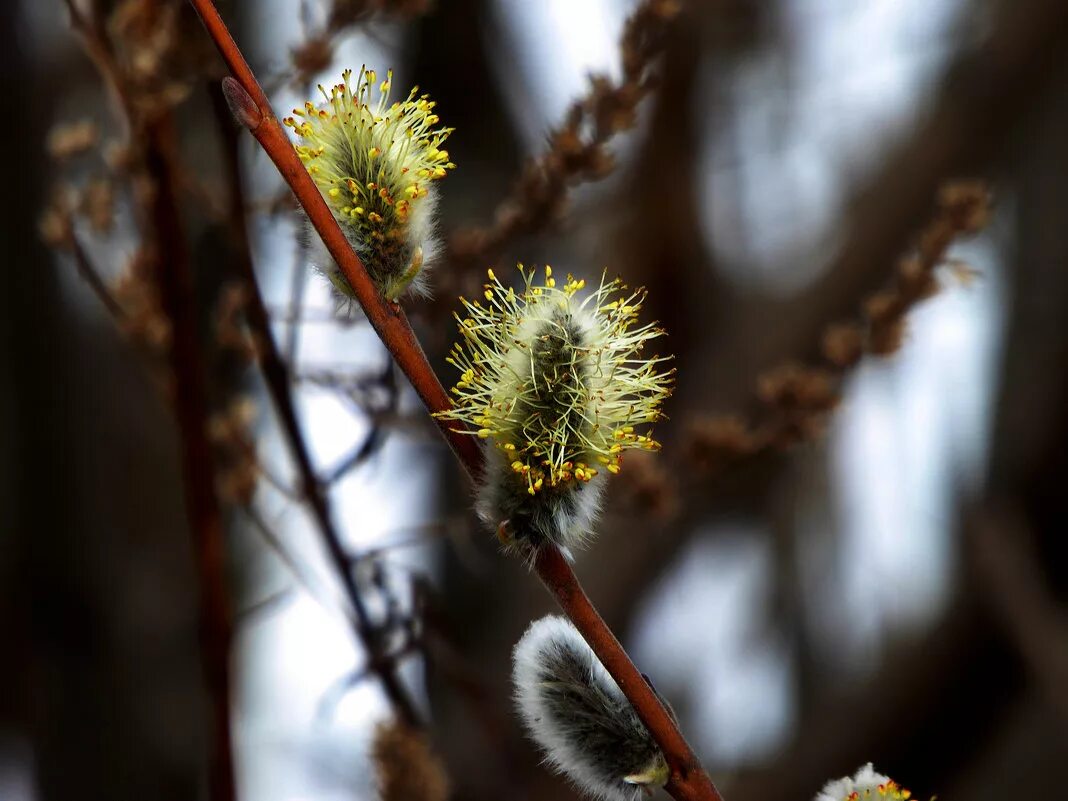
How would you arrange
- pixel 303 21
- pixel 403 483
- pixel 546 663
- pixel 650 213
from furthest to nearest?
1. pixel 650 213
2. pixel 403 483
3. pixel 303 21
4. pixel 546 663

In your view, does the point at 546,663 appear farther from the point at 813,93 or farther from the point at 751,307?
the point at 813,93

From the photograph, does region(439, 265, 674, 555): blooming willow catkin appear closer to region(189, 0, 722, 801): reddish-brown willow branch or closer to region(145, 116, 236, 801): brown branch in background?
region(189, 0, 722, 801): reddish-brown willow branch

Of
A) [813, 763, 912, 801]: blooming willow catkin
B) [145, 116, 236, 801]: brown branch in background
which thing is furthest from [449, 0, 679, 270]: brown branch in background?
[813, 763, 912, 801]: blooming willow catkin

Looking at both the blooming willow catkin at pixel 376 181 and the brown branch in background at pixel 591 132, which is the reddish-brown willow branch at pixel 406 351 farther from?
the brown branch in background at pixel 591 132

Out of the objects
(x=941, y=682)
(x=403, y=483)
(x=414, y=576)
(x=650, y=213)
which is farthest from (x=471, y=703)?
(x=650, y=213)

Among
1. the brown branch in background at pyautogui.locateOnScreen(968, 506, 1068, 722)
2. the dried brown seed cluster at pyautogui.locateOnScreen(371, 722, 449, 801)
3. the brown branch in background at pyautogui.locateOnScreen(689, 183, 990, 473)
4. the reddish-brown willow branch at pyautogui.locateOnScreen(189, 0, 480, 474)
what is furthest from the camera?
the brown branch in background at pyautogui.locateOnScreen(968, 506, 1068, 722)

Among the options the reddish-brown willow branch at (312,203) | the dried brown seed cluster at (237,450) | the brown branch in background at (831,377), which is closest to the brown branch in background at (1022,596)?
the brown branch in background at (831,377)

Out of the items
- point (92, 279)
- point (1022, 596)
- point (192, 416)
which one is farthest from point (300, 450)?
point (1022, 596)
